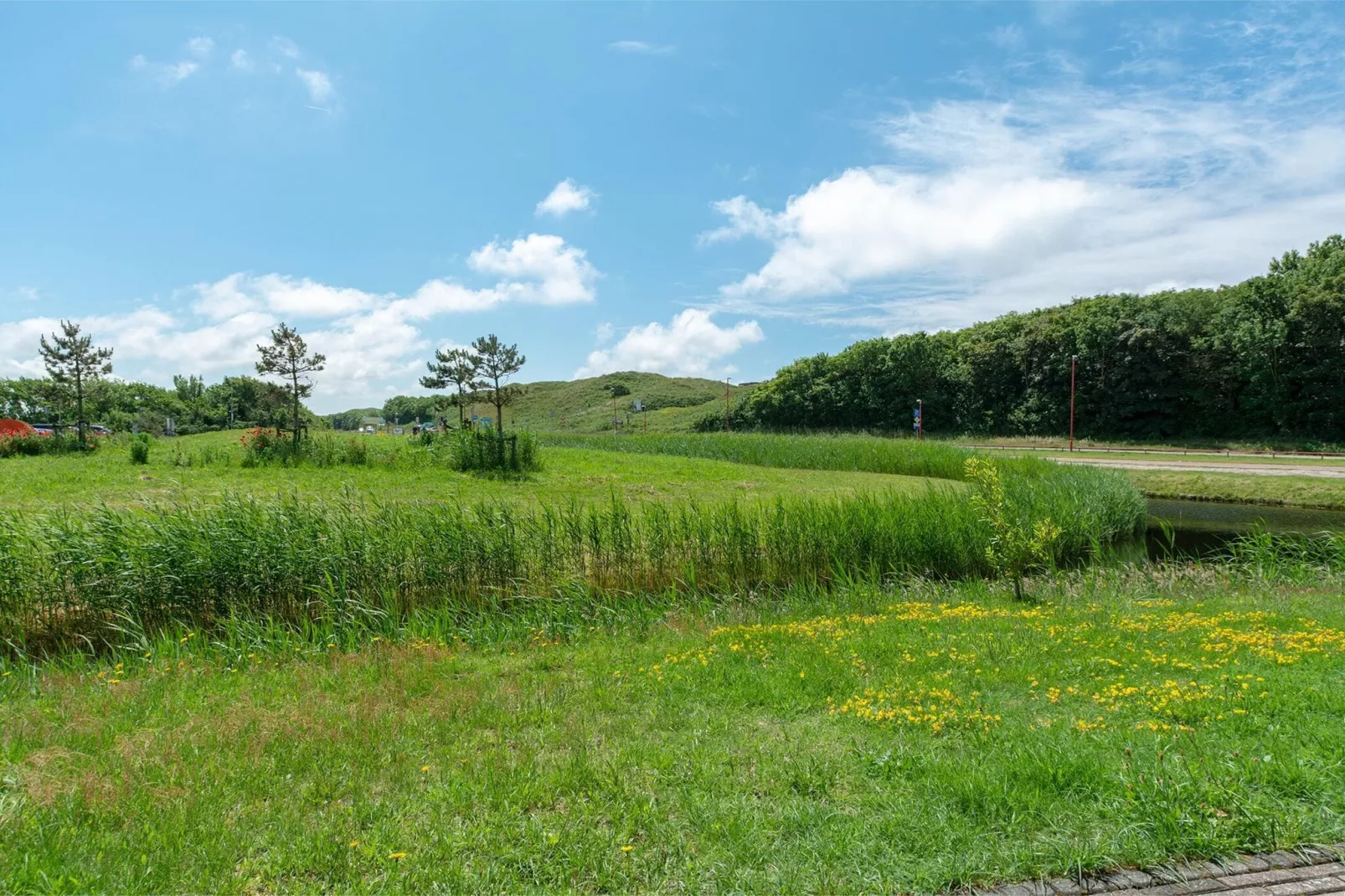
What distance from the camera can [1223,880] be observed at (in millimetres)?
2980

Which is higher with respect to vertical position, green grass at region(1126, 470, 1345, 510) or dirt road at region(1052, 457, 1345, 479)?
dirt road at region(1052, 457, 1345, 479)

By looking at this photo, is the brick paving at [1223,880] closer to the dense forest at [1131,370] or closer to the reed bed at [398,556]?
the reed bed at [398,556]

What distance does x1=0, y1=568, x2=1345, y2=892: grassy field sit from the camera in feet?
10.5

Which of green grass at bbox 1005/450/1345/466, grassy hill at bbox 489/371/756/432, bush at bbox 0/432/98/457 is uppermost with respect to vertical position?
grassy hill at bbox 489/371/756/432

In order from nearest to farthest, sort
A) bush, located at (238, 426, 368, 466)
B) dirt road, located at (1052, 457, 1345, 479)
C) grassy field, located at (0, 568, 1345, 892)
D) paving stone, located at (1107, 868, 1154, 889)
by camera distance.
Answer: paving stone, located at (1107, 868, 1154, 889)
grassy field, located at (0, 568, 1345, 892)
bush, located at (238, 426, 368, 466)
dirt road, located at (1052, 457, 1345, 479)

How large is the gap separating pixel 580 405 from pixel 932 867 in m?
122

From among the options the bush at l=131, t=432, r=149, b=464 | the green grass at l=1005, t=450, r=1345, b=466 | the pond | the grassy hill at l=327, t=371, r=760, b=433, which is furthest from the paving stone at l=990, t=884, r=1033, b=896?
the grassy hill at l=327, t=371, r=760, b=433

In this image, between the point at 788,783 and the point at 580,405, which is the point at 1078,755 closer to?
the point at 788,783

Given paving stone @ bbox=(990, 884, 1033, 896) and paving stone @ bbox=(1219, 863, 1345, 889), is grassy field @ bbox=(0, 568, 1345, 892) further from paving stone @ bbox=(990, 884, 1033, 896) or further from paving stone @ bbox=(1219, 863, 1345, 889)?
paving stone @ bbox=(1219, 863, 1345, 889)

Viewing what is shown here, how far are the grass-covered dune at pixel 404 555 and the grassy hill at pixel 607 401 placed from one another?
7643cm

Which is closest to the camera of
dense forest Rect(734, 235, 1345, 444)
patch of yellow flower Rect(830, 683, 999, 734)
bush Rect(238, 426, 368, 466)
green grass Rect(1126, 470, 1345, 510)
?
patch of yellow flower Rect(830, 683, 999, 734)

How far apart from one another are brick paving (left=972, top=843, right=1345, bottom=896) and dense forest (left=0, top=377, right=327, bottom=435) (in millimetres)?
26042

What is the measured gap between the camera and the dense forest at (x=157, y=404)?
85.9 ft

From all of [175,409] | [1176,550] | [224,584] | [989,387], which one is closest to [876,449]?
[1176,550]
